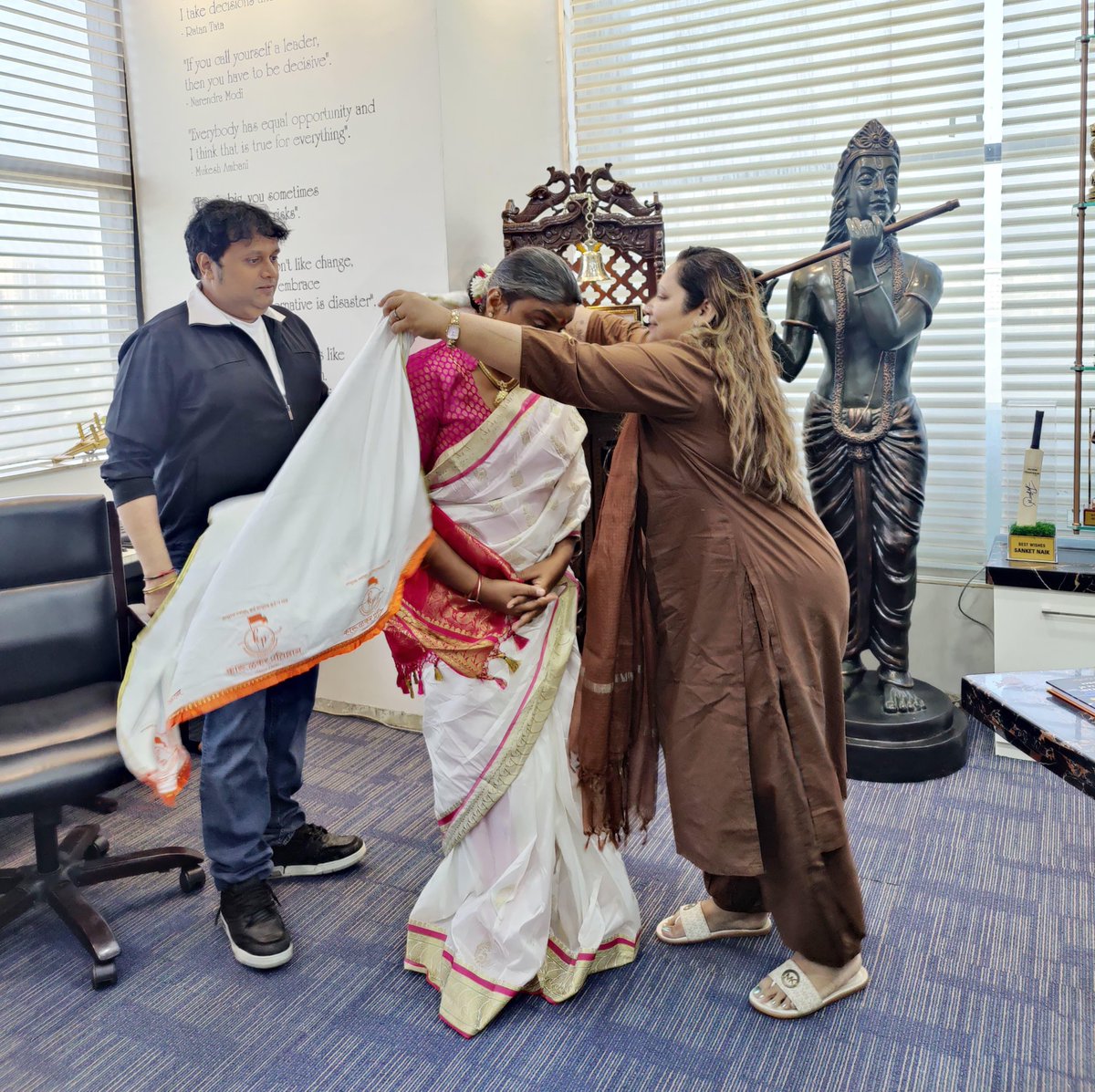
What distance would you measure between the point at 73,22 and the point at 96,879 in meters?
2.94

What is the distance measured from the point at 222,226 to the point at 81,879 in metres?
1.59

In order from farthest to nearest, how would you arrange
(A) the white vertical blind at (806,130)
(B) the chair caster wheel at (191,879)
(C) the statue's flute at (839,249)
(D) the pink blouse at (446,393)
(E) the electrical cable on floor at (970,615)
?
1. (E) the electrical cable on floor at (970,615)
2. (A) the white vertical blind at (806,130)
3. (B) the chair caster wheel at (191,879)
4. (C) the statue's flute at (839,249)
5. (D) the pink blouse at (446,393)

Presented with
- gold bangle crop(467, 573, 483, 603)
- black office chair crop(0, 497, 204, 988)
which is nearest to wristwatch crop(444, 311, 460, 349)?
gold bangle crop(467, 573, 483, 603)

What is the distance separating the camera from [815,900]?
1967 mm

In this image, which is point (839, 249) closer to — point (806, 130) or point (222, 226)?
point (806, 130)

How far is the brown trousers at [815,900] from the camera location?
6.38ft

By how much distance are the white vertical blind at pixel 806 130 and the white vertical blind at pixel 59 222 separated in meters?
1.74

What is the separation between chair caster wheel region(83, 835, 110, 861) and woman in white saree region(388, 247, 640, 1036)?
112cm

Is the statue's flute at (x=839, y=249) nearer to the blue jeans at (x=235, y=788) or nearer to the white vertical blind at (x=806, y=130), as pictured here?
the white vertical blind at (x=806, y=130)

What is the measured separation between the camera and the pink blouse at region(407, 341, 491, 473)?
6.55 ft

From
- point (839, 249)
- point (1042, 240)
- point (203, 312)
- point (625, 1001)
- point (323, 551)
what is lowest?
point (625, 1001)

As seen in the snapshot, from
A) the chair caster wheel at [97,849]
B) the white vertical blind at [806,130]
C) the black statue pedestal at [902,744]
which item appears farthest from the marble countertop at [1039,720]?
the chair caster wheel at [97,849]

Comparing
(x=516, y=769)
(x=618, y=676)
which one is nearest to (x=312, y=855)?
(x=516, y=769)

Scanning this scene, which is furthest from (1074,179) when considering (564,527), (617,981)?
(617,981)
